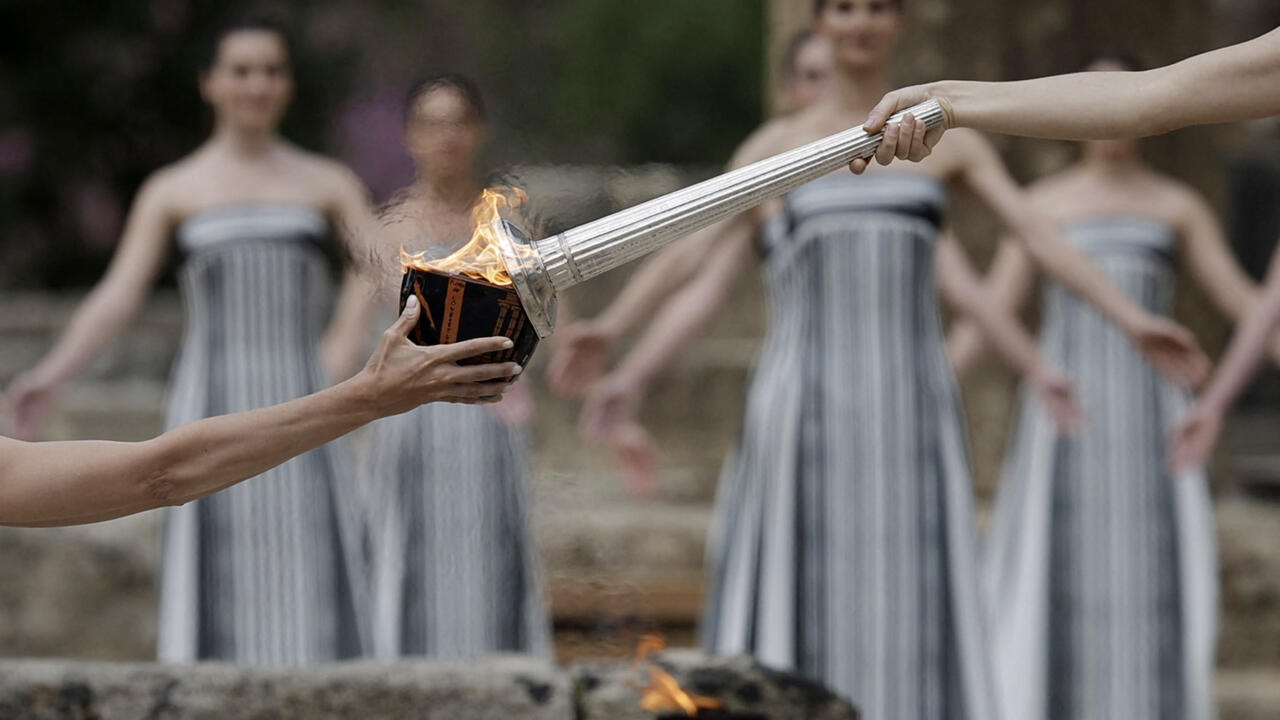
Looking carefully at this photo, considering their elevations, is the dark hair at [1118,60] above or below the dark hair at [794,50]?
below

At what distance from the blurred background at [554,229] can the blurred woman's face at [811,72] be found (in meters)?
0.92

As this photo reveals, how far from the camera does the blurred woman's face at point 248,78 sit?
5.62m

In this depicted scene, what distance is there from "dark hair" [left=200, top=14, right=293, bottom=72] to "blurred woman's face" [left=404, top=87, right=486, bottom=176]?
1.46m

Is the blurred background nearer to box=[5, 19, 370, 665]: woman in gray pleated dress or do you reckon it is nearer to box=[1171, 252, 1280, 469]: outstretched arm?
box=[5, 19, 370, 665]: woman in gray pleated dress

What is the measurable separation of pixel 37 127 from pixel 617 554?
893 cm

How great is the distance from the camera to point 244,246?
5.55 m

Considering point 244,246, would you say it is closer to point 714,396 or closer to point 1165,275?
point 1165,275

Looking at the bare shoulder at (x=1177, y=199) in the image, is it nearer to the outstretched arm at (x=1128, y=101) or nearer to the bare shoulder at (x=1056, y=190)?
the bare shoulder at (x=1056, y=190)

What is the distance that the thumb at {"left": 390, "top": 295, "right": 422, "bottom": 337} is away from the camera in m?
2.63

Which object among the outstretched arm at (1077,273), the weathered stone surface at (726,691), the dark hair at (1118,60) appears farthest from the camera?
the dark hair at (1118,60)

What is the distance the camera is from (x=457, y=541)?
629 cm

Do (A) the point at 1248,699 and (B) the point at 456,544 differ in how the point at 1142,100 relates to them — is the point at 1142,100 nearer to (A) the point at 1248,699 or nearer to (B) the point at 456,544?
(B) the point at 456,544

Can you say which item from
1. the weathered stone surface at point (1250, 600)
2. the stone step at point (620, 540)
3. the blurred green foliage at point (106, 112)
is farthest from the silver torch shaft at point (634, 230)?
the blurred green foliage at point (106, 112)

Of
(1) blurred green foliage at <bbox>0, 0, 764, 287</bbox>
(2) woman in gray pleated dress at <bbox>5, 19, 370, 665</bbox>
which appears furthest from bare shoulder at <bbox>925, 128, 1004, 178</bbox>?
(1) blurred green foliage at <bbox>0, 0, 764, 287</bbox>
